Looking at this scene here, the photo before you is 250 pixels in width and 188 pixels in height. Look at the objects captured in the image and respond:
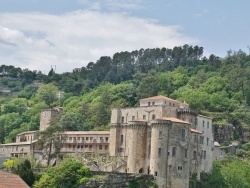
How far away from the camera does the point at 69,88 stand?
602 ft

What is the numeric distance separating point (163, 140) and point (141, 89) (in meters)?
58.7

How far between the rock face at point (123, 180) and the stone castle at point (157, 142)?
1.43 metres

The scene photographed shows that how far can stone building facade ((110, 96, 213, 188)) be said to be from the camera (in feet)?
238

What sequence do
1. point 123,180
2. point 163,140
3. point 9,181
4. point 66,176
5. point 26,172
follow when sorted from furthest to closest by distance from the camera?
point 163,140 < point 123,180 < point 26,172 < point 66,176 < point 9,181

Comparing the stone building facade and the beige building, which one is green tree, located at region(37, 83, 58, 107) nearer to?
the beige building

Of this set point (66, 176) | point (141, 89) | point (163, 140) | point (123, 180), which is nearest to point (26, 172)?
point (66, 176)

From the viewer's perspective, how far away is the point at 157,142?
2872 inches

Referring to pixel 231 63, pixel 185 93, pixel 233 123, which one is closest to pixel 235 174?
pixel 233 123

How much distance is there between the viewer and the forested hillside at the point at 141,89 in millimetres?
120938

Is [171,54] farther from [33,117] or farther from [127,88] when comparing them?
[33,117]

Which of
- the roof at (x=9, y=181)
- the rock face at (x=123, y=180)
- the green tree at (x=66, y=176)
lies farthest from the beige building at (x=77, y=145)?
the roof at (x=9, y=181)

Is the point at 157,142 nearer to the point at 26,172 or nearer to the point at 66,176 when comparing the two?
the point at 66,176

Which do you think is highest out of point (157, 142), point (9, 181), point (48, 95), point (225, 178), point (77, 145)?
point (48, 95)

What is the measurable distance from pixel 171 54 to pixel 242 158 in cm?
9050
